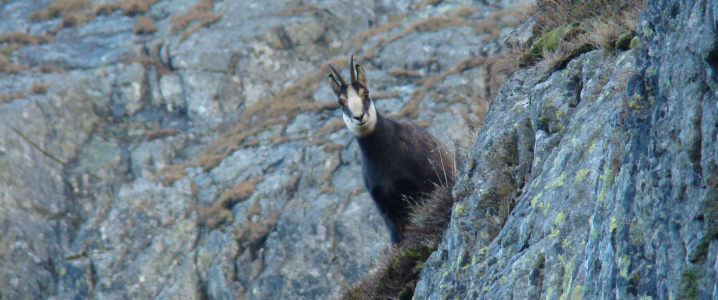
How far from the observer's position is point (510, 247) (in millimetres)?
4559

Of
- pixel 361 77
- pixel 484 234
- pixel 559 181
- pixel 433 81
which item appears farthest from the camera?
pixel 433 81

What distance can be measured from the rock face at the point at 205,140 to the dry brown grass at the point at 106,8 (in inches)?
10.2

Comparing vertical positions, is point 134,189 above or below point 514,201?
below

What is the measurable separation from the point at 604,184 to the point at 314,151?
19.7 meters

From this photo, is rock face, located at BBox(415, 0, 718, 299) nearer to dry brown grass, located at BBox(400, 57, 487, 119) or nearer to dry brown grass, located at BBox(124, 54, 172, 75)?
dry brown grass, located at BBox(400, 57, 487, 119)

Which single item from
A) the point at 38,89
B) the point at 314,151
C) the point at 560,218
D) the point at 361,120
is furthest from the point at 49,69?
the point at 560,218

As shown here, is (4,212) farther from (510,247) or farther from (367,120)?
(510,247)

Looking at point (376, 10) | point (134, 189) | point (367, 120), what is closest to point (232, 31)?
point (376, 10)

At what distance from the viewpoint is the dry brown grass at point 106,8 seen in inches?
1389

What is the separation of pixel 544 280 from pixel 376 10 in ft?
109

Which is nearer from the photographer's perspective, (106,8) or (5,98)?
(5,98)

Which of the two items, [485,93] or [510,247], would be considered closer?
[510,247]

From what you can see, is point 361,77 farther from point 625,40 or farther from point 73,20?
point 73,20

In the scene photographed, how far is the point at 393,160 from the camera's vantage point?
843 cm
